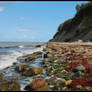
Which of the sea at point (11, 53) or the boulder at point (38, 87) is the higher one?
the sea at point (11, 53)

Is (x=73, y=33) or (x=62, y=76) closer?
(x=62, y=76)

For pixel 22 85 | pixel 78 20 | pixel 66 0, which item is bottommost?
pixel 22 85

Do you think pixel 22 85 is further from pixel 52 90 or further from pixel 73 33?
pixel 73 33

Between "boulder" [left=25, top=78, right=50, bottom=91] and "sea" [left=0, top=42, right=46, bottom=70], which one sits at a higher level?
"sea" [left=0, top=42, right=46, bottom=70]

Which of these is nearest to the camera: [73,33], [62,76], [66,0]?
[66,0]

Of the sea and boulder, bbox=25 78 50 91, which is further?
the sea

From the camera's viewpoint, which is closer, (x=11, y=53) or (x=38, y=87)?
(x=38, y=87)

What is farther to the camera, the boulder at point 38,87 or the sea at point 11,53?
the sea at point 11,53

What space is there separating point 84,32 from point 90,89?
1877 inches

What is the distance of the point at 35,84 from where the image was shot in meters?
6.09

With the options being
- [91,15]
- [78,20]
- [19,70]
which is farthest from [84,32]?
[19,70]

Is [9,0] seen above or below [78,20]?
below

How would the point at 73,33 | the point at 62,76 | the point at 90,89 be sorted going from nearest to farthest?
1. the point at 90,89
2. the point at 62,76
3. the point at 73,33

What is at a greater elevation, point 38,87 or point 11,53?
point 11,53
